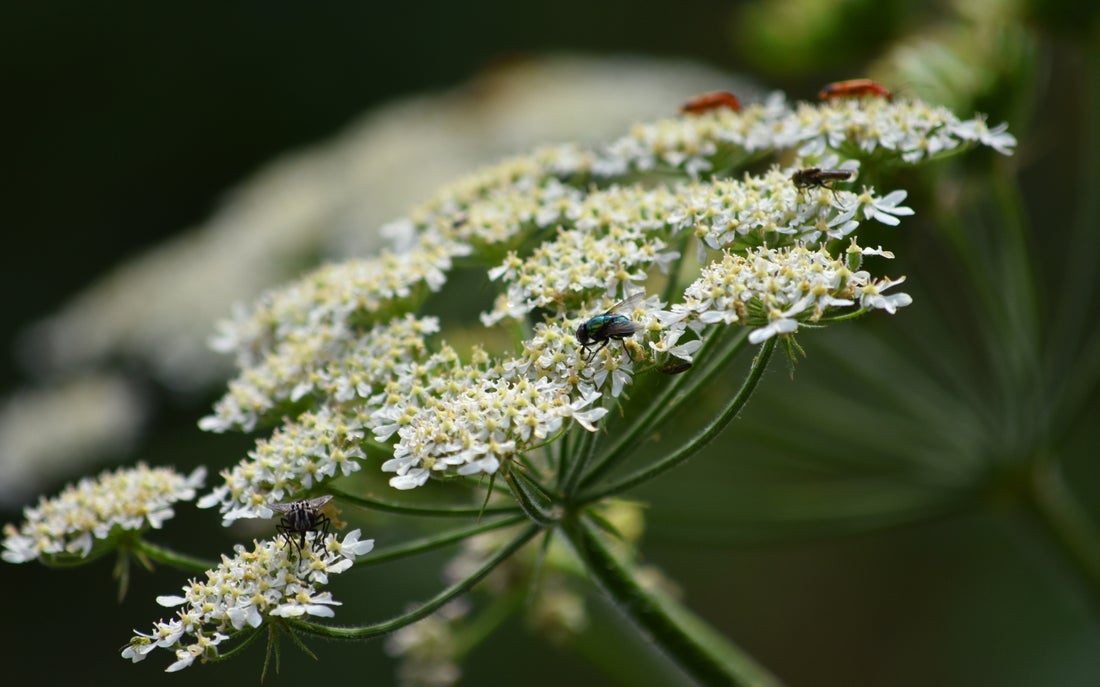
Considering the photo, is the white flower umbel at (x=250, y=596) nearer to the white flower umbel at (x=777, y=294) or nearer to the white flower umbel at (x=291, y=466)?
the white flower umbel at (x=291, y=466)

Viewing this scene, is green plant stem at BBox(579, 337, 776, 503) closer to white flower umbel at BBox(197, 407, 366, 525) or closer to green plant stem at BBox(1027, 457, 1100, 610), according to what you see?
white flower umbel at BBox(197, 407, 366, 525)

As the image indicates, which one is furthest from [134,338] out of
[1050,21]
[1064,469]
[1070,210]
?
[1070,210]

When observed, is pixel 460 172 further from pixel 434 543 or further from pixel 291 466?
pixel 434 543

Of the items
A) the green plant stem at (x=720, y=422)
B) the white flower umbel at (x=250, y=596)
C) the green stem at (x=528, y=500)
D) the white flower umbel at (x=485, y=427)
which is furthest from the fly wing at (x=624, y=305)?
the white flower umbel at (x=250, y=596)

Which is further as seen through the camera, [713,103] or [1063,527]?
[1063,527]

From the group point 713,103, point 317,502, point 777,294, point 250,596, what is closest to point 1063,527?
point 713,103
